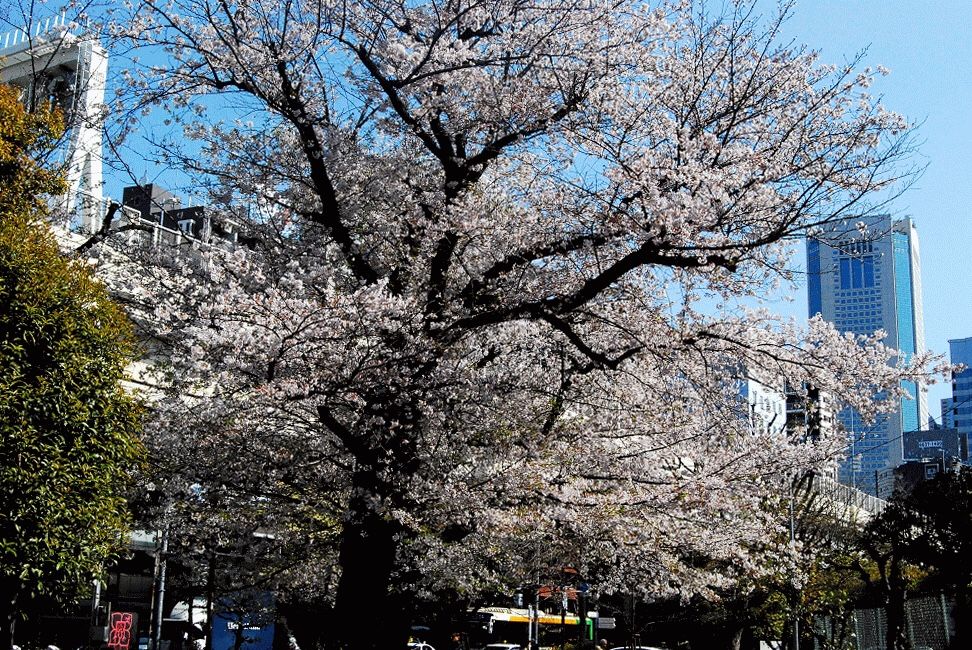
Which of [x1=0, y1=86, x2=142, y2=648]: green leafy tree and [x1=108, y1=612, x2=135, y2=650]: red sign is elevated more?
[x1=0, y1=86, x2=142, y2=648]: green leafy tree

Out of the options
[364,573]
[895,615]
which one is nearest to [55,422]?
[364,573]

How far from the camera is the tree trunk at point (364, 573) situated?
11.6 meters

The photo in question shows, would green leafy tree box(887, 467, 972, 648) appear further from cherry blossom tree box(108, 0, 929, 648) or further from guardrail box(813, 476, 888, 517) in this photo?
guardrail box(813, 476, 888, 517)

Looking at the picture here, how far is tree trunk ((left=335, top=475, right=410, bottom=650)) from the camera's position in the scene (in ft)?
38.0

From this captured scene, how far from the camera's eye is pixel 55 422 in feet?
27.4

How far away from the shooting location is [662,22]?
11.3 meters

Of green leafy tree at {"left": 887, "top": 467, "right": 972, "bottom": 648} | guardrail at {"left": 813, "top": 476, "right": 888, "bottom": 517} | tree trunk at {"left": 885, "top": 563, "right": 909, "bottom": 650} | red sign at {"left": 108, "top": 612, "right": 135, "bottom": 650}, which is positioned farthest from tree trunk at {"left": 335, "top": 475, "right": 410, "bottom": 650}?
guardrail at {"left": 813, "top": 476, "right": 888, "bottom": 517}

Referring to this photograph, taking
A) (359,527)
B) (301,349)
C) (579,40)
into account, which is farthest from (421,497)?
(579,40)

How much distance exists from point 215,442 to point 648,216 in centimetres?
587

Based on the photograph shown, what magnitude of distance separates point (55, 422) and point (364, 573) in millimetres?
4728

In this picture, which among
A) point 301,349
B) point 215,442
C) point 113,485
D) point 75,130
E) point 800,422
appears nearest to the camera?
point 113,485

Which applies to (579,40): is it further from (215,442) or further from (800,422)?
(800,422)

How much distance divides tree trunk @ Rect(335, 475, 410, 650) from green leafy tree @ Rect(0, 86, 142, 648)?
3066 millimetres

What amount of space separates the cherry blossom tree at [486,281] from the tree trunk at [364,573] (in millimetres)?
35
